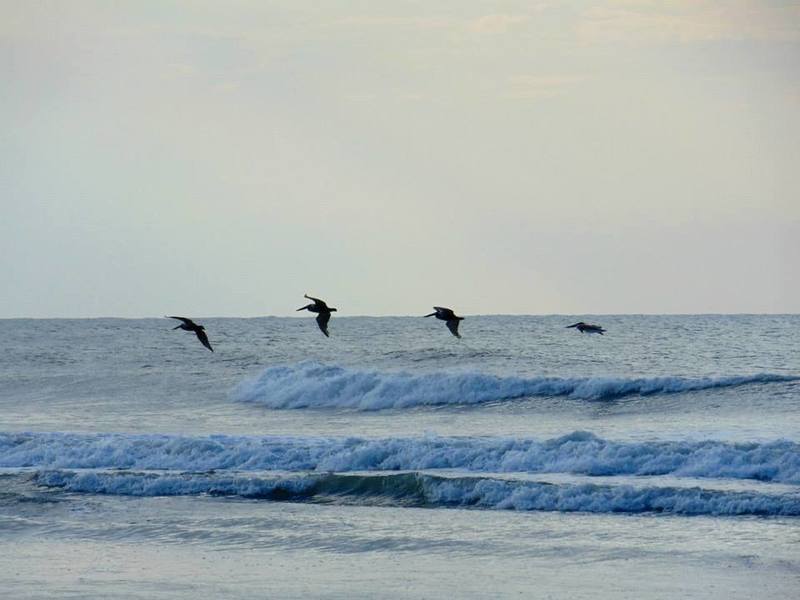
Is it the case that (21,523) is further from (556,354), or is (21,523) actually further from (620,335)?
(620,335)

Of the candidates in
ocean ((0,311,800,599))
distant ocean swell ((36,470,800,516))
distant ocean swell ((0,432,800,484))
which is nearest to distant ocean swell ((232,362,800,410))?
ocean ((0,311,800,599))

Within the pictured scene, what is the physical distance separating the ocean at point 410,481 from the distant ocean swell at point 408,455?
0.16 ft

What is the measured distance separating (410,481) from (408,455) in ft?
7.90

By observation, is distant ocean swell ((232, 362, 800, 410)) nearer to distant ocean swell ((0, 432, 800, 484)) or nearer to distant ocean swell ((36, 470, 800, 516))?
distant ocean swell ((0, 432, 800, 484))

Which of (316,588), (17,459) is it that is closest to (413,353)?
(17,459)

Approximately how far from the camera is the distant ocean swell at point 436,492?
59.1 feet

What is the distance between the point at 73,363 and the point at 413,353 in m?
12.2

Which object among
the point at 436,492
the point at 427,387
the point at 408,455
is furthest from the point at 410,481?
the point at 427,387

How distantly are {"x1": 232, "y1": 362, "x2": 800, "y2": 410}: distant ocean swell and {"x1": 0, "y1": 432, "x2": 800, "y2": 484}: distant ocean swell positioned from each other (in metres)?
7.86

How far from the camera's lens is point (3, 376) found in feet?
141

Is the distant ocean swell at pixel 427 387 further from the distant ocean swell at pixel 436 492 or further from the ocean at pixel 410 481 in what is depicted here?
the distant ocean swell at pixel 436 492

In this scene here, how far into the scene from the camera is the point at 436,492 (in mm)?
19812

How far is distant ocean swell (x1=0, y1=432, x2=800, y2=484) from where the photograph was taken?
68.3ft

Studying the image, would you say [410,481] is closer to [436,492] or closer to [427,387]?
[436,492]
